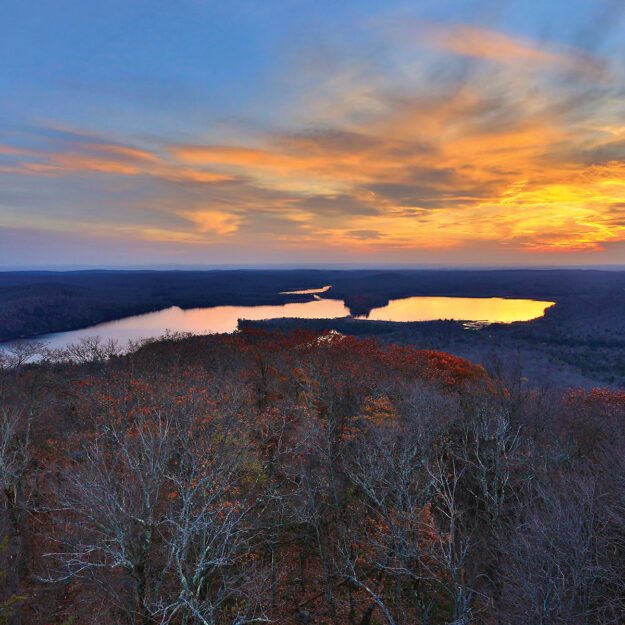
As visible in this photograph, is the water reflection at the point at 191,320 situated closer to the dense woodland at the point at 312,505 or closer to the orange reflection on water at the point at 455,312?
the orange reflection on water at the point at 455,312

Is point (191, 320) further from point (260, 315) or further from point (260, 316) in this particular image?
point (260, 315)

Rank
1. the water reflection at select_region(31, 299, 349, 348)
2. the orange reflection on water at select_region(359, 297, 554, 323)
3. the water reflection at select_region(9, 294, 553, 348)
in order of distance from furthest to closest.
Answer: the orange reflection on water at select_region(359, 297, 554, 323) < the water reflection at select_region(9, 294, 553, 348) < the water reflection at select_region(31, 299, 349, 348)

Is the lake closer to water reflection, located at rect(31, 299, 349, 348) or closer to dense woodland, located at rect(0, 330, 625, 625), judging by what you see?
water reflection, located at rect(31, 299, 349, 348)

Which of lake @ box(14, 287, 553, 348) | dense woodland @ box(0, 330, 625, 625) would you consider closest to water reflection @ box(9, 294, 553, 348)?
lake @ box(14, 287, 553, 348)

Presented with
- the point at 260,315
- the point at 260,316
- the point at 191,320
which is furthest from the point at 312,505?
the point at 260,315

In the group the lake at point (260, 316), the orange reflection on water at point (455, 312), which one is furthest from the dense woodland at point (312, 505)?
the orange reflection on water at point (455, 312)

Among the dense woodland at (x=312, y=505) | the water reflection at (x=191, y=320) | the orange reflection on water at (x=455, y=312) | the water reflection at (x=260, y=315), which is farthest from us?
the orange reflection on water at (x=455, y=312)
